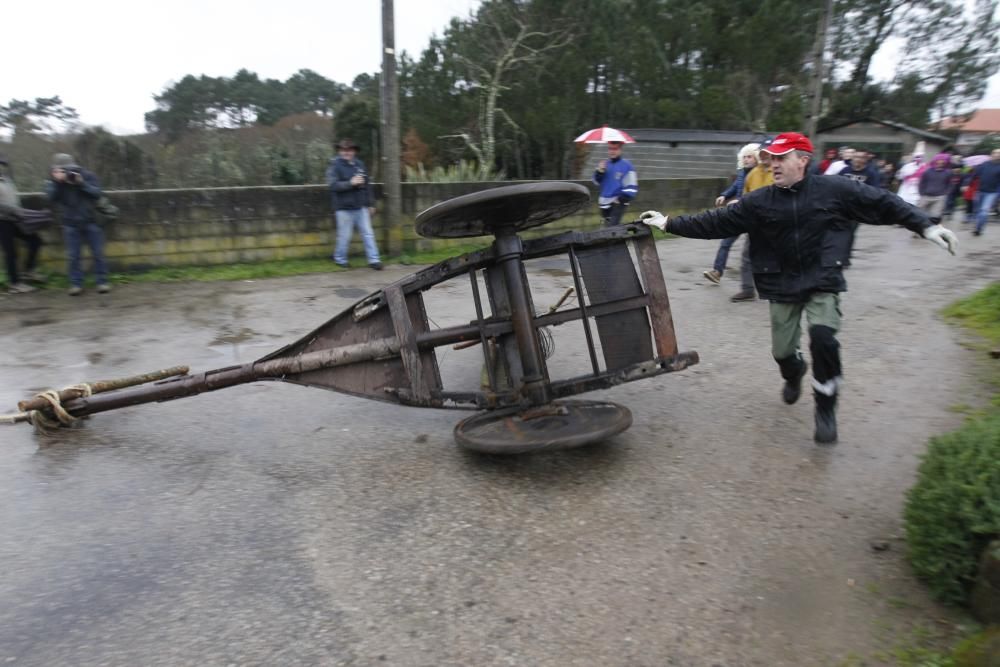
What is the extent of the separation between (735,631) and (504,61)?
18.7 meters

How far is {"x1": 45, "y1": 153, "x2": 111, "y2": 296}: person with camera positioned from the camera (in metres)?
7.59

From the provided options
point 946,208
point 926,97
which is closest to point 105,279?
point 946,208

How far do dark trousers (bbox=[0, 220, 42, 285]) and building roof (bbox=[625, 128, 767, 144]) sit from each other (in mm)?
17104

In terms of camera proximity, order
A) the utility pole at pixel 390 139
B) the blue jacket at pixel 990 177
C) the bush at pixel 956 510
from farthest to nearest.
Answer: the blue jacket at pixel 990 177 → the utility pole at pixel 390 139 → the bush at pixel 956 510

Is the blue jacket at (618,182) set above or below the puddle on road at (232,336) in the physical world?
above

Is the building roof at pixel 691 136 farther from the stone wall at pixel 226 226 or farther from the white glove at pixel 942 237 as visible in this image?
the white glove at pixel 942 237

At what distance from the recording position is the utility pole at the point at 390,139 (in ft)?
31.2

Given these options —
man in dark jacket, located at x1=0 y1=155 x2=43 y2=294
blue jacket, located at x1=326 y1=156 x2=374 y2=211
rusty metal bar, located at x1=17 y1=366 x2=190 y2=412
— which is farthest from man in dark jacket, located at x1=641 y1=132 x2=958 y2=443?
man in dark jacket, located at x1=0 y1=155 x2=43 y2=294

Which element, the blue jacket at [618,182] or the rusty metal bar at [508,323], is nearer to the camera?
the rusty metal bar at [508,323]

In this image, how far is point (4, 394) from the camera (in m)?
5.09

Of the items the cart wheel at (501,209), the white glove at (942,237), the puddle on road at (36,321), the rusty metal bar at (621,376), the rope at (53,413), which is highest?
the cart wheel at (501,209)

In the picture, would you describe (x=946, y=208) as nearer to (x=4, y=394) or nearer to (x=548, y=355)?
(x=548, y=355)

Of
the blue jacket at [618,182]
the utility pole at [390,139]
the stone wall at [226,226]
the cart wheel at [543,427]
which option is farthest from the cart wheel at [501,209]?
the stone wall at [226,226]

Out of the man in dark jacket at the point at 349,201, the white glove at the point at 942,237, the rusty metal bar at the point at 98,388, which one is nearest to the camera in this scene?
the white glove at the point at 942,237
